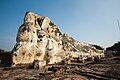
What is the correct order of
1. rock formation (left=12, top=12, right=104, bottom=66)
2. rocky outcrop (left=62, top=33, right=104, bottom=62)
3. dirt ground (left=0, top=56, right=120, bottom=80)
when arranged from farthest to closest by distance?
rocky outcrop (left=62, top=33, right=104, bottom=62) → rock formation (left=12, top=12, right=104, bottom=66) → dirt ground (left=0, top=56, right=120, bottom=80)

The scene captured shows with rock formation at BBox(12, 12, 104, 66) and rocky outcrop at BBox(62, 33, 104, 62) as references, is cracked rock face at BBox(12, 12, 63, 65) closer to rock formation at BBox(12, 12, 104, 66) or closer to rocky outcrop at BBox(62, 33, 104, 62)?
rock formation at BBox(12, 12, 104, 66)

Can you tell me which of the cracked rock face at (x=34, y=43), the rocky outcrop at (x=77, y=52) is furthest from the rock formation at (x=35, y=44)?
the rocky outcrop at (x=77, y=52)

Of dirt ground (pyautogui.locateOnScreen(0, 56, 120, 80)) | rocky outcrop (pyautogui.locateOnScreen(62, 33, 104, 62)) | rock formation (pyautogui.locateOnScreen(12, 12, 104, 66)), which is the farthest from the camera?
rocky outcrop (pyautogui.locateOnScreen(62, 33, 104, 62))

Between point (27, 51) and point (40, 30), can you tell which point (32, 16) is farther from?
point (27, 51)

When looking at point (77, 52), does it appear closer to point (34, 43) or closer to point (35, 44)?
point (35, 44)

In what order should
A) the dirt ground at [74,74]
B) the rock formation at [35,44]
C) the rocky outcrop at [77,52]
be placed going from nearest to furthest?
the dirt ground at [74,74] < the rock formation at [35,44] < the rocky outcrop at [77,52]

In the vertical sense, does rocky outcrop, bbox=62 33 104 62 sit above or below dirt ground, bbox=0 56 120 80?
above

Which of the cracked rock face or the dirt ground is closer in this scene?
the dirt ground

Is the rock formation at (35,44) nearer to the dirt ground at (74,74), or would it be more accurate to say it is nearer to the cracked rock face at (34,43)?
the cracked rock face at (34,43)

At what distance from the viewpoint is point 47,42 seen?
1816cm

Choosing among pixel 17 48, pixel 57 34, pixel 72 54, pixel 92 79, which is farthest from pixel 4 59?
pixel 92 79

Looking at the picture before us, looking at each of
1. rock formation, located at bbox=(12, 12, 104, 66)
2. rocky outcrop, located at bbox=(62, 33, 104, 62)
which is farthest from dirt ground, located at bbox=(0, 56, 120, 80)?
rocky outcrop, located at bbox=(62, 33, 104, 62)

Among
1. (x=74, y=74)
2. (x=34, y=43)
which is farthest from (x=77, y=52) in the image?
(x=74, y=74)

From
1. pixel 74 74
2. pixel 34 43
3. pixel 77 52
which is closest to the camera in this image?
pixel 74 74
